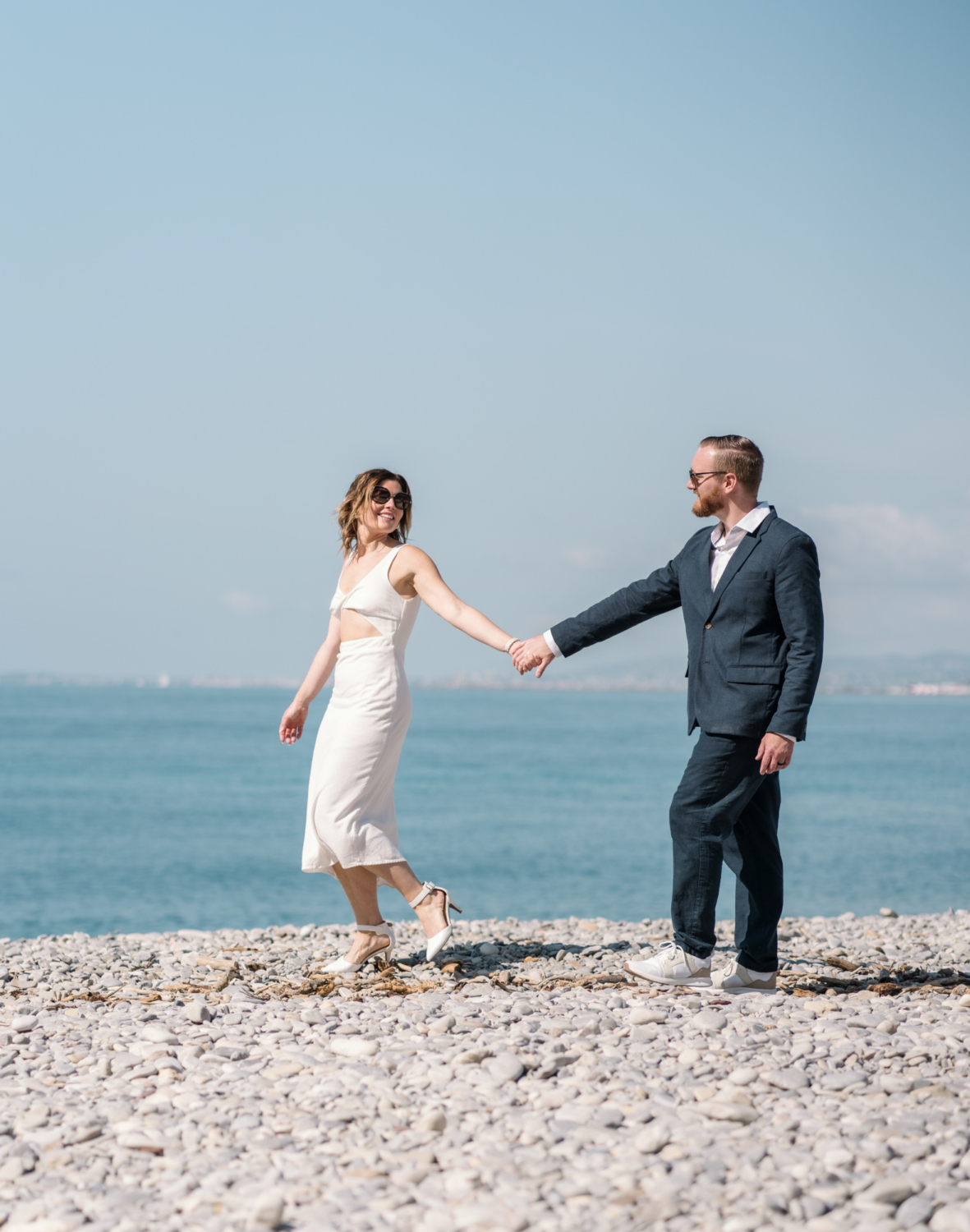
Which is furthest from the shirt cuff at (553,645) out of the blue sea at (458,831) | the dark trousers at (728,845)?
the blue sea at (458,831)

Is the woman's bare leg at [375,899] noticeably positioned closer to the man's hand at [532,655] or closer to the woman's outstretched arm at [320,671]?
the woman's outstretched arm at [320,671]

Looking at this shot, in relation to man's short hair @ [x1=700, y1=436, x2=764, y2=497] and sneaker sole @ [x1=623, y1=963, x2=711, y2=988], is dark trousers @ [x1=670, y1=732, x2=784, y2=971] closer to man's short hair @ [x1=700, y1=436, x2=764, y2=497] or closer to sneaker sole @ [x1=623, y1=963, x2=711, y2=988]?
sneaker sole @ [x1=623, y1=963, x2=711, y2=988]

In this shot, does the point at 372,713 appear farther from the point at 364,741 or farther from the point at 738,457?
the point at 738,457

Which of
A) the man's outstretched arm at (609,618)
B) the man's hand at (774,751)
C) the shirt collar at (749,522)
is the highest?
the shirt collar at (749,522)

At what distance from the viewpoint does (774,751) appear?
15.4 ft

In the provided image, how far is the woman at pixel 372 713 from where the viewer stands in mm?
5574

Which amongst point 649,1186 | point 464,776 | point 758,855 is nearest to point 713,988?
point 758,855

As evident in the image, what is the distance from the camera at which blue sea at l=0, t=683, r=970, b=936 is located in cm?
2842

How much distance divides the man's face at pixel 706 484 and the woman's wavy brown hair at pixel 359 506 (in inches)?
62.3

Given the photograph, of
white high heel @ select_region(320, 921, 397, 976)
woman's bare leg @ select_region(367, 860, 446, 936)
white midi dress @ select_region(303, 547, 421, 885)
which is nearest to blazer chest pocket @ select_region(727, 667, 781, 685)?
white midi dress @ select_region(303, 547, 421, 885)

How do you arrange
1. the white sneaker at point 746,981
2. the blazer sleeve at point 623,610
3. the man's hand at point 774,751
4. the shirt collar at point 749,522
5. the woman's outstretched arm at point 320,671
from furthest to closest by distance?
the woman's outstretched arm at point 320,671 → the blazer sleeve at point 623,610 → the white sneaker at point 746,981 → the shirt collar at point 749,522 → the man's hand at point 774,751

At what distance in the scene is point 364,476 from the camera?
5812mm

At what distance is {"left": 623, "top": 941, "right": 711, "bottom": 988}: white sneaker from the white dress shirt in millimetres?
1653

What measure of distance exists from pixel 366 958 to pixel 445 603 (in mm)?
1852
